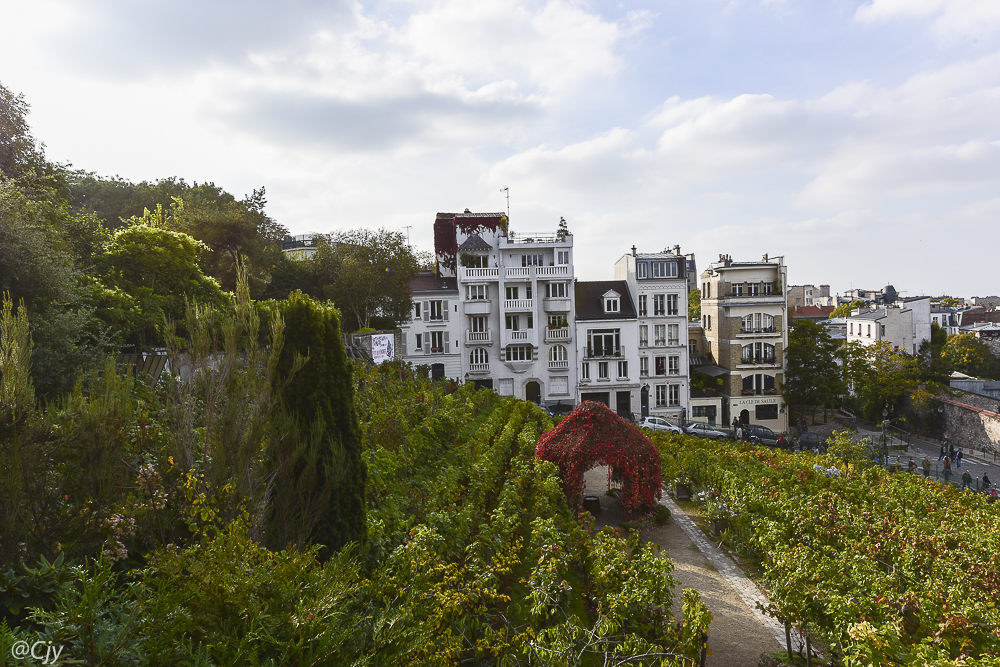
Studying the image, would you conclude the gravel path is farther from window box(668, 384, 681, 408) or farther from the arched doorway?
window box(668, 384, 681, 408)

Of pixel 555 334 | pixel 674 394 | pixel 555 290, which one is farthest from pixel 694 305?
pixel 555 334

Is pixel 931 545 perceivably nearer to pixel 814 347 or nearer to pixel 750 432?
pixel 750 432

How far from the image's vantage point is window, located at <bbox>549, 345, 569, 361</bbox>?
36.1 m

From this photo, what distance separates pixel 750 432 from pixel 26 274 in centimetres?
3205

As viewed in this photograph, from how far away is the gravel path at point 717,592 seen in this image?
8.17 metres

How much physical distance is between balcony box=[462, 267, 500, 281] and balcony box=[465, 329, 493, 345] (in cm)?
353

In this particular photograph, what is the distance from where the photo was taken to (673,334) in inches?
1446

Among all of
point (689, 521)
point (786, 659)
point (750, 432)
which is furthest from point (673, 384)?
point (786, 659)

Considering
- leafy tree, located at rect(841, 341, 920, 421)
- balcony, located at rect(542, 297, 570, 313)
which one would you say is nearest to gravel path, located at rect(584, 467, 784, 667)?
balcony, located at rect(542, 297, 570, 313)

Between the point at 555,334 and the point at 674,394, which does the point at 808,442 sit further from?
the point at 555,334

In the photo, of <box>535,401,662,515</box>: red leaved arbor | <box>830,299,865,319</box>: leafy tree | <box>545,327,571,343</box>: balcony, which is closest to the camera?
<box>535,401,662,515</box>: red leaved arbor

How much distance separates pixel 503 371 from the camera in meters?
36.2

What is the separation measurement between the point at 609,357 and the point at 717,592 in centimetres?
2643

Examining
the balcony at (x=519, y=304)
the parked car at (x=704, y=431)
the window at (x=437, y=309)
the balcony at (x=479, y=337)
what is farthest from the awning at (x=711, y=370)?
the window at (x=437, y=309)
